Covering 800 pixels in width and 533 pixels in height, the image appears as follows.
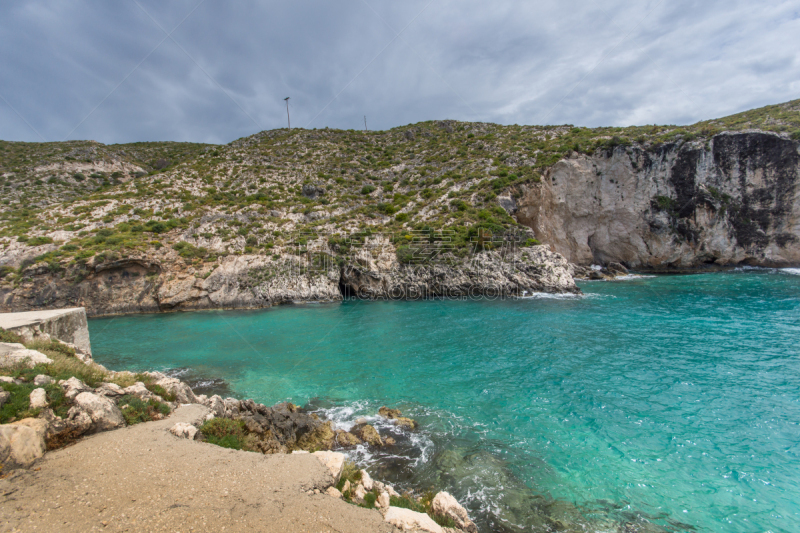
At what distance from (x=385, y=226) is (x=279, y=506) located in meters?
37.2

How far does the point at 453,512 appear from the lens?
17.1 ft

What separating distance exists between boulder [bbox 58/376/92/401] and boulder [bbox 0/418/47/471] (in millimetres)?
729

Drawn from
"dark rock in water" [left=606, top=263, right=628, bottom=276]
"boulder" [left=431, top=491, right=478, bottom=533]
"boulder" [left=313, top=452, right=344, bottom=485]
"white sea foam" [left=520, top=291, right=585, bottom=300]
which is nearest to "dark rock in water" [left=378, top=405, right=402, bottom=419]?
"boulder" [left=313, top=452, right=344, bottom=485]

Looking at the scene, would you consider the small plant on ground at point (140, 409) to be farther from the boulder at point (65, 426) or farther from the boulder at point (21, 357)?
the boulder at point (21, 357)

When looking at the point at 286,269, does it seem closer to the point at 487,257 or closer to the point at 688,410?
the point at 487,257

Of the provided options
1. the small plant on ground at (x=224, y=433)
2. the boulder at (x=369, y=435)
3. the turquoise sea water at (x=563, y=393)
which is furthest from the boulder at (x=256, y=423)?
the boulder at (x=369, y=435)

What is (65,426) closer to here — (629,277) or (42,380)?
(42,380)

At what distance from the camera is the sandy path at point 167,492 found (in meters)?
3.56

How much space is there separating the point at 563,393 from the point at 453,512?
691 centimetres

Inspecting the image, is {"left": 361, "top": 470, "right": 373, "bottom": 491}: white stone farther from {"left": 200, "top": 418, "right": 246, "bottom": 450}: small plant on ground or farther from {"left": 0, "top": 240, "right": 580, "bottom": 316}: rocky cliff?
{"left": 0, "top": 240, "right": 580, "bottom": 316}: rocky cliff

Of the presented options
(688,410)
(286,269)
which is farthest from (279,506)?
(286,269)

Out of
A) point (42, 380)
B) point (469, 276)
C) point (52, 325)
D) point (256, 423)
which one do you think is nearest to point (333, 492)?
point (256, 423)

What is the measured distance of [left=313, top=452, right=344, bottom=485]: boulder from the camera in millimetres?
5292

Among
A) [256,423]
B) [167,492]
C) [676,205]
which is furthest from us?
[676,205]
